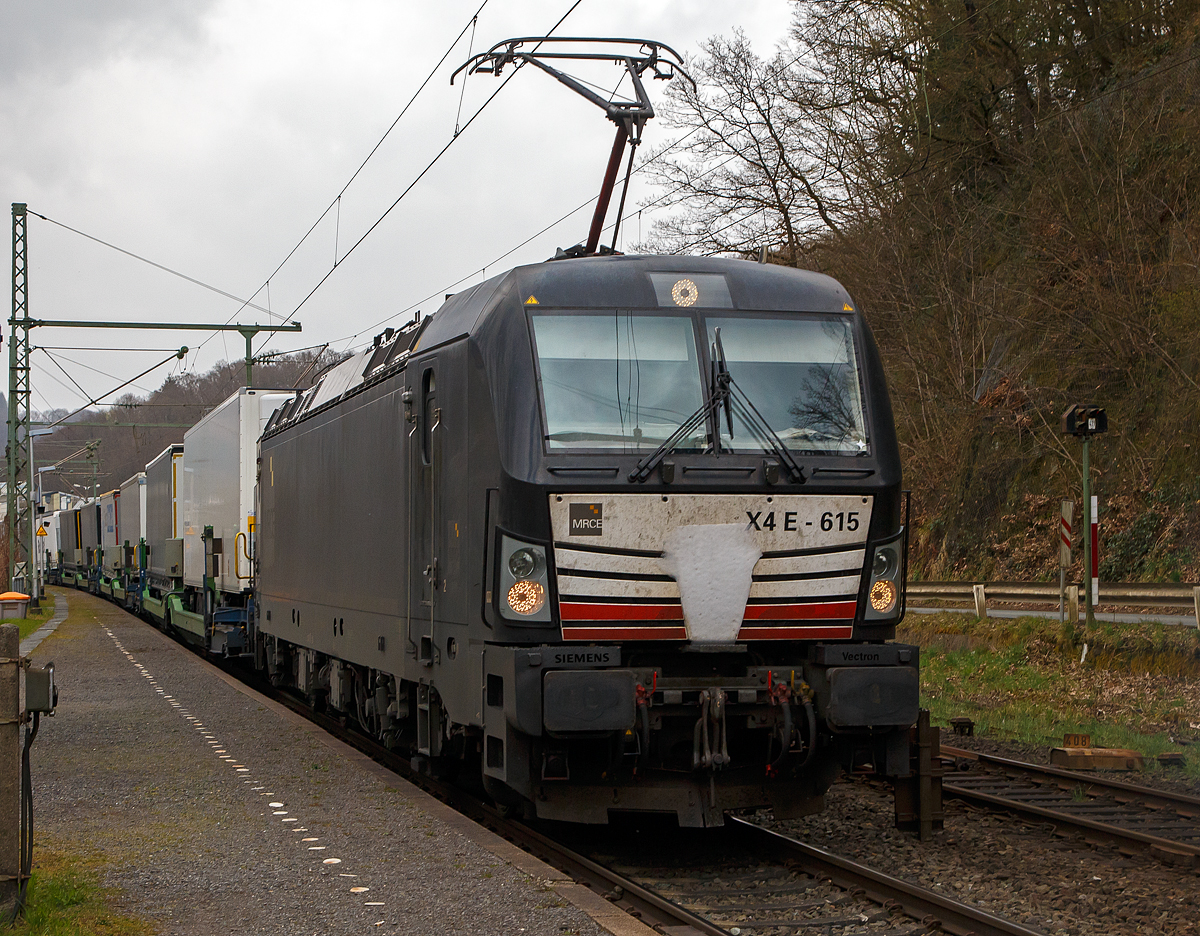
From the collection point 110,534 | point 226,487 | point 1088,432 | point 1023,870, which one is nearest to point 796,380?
point 1023,870

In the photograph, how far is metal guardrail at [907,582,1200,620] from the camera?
18.5 m

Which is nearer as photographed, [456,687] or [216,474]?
[456,687]

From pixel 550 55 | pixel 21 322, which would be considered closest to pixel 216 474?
pixel 550 55

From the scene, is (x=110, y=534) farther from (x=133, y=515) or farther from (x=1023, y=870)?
(x=1023, y=870)

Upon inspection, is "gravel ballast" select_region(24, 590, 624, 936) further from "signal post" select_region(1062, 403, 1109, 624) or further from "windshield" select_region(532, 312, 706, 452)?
"signal post" select_region(1062, 403, 1109, 624)

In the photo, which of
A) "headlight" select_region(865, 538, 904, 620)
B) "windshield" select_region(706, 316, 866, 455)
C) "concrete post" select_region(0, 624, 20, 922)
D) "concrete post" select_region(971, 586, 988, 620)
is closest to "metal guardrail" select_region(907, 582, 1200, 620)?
"concrete post" select_region(971, 586, 988, 620)

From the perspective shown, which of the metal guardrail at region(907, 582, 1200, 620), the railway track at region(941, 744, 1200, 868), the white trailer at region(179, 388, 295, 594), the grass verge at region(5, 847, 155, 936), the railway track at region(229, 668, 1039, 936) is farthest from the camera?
the white trailer at region(179, 388, 295, 594)

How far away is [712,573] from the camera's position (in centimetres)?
745

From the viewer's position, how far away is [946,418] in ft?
93.6

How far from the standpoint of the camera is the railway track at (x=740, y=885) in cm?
633

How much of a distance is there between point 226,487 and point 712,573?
1445 cm

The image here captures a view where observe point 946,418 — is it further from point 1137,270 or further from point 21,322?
point 21,322

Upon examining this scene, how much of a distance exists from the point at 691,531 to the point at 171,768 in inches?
229

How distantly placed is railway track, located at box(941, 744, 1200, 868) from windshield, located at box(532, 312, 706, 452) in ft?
10.9
